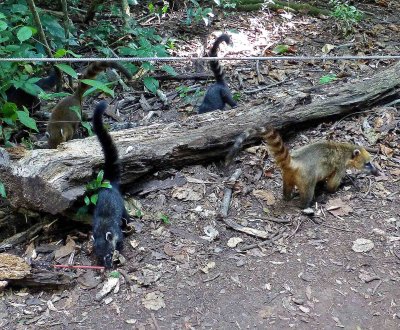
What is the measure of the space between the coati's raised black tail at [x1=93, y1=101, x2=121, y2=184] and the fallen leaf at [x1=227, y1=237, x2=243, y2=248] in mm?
1247

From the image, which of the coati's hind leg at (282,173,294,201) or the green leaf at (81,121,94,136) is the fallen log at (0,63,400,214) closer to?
the coati's hind leg at (282,173,294,201)

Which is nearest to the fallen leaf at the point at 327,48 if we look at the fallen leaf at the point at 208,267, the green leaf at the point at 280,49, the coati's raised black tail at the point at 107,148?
the green leaf at the point at 280,49

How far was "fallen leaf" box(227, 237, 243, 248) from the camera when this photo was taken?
4.75 meters

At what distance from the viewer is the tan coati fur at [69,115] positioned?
6.38m

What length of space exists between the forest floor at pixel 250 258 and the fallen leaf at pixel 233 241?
0.02 meters

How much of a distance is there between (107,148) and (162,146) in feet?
2.63

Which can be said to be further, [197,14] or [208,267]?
[197,14]

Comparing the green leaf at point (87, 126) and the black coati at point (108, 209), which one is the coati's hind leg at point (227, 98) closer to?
the green leaf at point (87, 126)

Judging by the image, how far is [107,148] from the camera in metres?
4.81

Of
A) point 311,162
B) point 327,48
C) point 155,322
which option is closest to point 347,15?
point 327,48

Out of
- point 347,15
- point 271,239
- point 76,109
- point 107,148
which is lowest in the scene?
point 271,239

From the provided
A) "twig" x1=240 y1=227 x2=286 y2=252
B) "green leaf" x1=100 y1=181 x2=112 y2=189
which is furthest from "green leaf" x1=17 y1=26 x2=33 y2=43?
"twig" x1=240 y1=227 x2=286 y2=252

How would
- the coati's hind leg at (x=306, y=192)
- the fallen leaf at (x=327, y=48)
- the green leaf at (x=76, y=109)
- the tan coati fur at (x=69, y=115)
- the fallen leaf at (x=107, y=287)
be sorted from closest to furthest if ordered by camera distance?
the fallen leaf at (x=107, y=287) → the coati's hind leg at (x=306, y=192) → the green leaf at (x=76, y=109) → the tan coati fur at (x=69, y=115) → the fallen leaf at (x=327, y=48)

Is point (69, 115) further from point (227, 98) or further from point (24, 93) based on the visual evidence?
point (227, 98)
